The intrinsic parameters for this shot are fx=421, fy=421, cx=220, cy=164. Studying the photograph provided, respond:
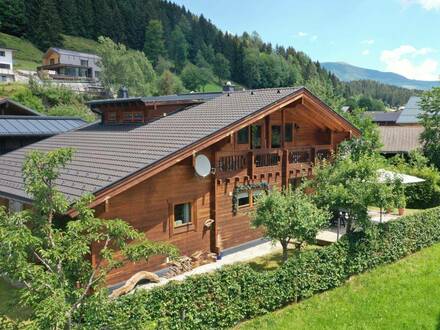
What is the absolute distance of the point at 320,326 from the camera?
1027cm

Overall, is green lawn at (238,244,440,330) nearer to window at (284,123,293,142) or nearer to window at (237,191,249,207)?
window at (237,191,249,207)

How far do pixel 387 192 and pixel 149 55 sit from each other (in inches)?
4401

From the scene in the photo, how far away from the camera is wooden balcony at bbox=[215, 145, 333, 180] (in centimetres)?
1622

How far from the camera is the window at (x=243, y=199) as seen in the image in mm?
16922

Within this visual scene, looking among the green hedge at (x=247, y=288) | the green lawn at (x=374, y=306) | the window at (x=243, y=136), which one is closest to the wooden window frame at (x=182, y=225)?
the window at (x=243, y=136)

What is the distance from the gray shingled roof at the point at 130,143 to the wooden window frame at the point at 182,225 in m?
2.03

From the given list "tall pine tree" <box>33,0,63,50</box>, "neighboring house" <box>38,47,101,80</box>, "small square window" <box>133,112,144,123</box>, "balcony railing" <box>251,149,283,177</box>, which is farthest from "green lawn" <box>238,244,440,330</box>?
"tall pine tree" <box>33,0,63,50</box>

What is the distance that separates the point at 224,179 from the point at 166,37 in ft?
399

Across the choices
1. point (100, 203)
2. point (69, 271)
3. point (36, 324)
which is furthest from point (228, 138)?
point (36, 324)

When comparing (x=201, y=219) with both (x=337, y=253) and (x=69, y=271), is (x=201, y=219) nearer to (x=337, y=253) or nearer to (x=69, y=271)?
(x=337, y=253)

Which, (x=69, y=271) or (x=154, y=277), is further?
(x=154, y=277)

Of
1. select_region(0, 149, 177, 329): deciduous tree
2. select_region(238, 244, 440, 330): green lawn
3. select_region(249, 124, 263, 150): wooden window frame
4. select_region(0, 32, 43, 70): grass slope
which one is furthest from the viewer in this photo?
select_region(0, 32, 43, 70): grass slope

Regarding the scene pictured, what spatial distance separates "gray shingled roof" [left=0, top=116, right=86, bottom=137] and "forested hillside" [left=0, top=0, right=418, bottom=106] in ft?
166

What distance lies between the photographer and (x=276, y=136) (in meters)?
18.7
